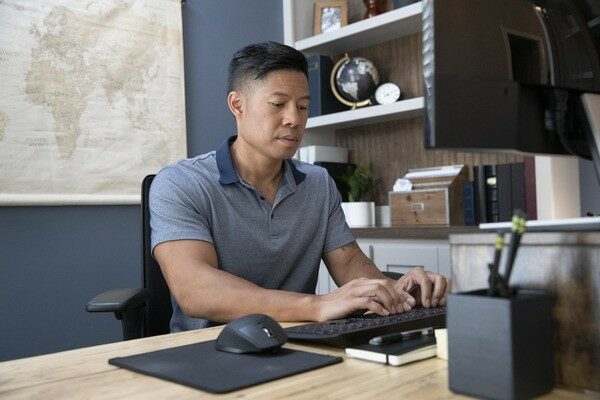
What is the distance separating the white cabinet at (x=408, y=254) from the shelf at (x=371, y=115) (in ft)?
1.95

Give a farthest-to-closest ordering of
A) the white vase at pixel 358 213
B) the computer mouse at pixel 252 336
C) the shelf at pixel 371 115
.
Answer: the white vase at pixel 358 213 → the shelf at pixel 371 115 → the computer mouse at pixel 252 336

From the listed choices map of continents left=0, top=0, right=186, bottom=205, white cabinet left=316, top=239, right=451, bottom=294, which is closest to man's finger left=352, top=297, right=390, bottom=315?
white cabinet left=316, top=239, right=451, bottom=294

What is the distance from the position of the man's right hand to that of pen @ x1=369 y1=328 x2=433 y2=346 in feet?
0.56

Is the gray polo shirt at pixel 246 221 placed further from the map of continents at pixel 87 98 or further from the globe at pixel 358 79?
the globe at pixel 358 79

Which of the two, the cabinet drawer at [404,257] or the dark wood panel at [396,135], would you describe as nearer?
the cabinet drawer at [404,257]

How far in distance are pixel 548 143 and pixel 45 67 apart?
6.69 feet

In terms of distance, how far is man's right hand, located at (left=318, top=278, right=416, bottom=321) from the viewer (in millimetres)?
1053

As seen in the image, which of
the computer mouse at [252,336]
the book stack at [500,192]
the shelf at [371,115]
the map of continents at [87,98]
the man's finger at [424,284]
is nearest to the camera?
the computer mouse at [252,336]

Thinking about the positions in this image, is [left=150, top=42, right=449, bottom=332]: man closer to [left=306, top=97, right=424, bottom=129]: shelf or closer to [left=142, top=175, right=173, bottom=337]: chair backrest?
[left=142, top=175, right=173, bottom=337]: chair backrest

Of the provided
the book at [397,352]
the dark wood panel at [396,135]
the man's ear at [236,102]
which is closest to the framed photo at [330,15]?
the dark wood panel at [396,135]

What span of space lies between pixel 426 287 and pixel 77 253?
5.36 ft

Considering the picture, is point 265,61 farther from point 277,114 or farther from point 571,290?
point 571,290

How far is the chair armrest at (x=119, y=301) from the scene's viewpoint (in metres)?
1.43

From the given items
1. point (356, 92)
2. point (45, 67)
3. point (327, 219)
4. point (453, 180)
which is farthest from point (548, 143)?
point (356, 92)
